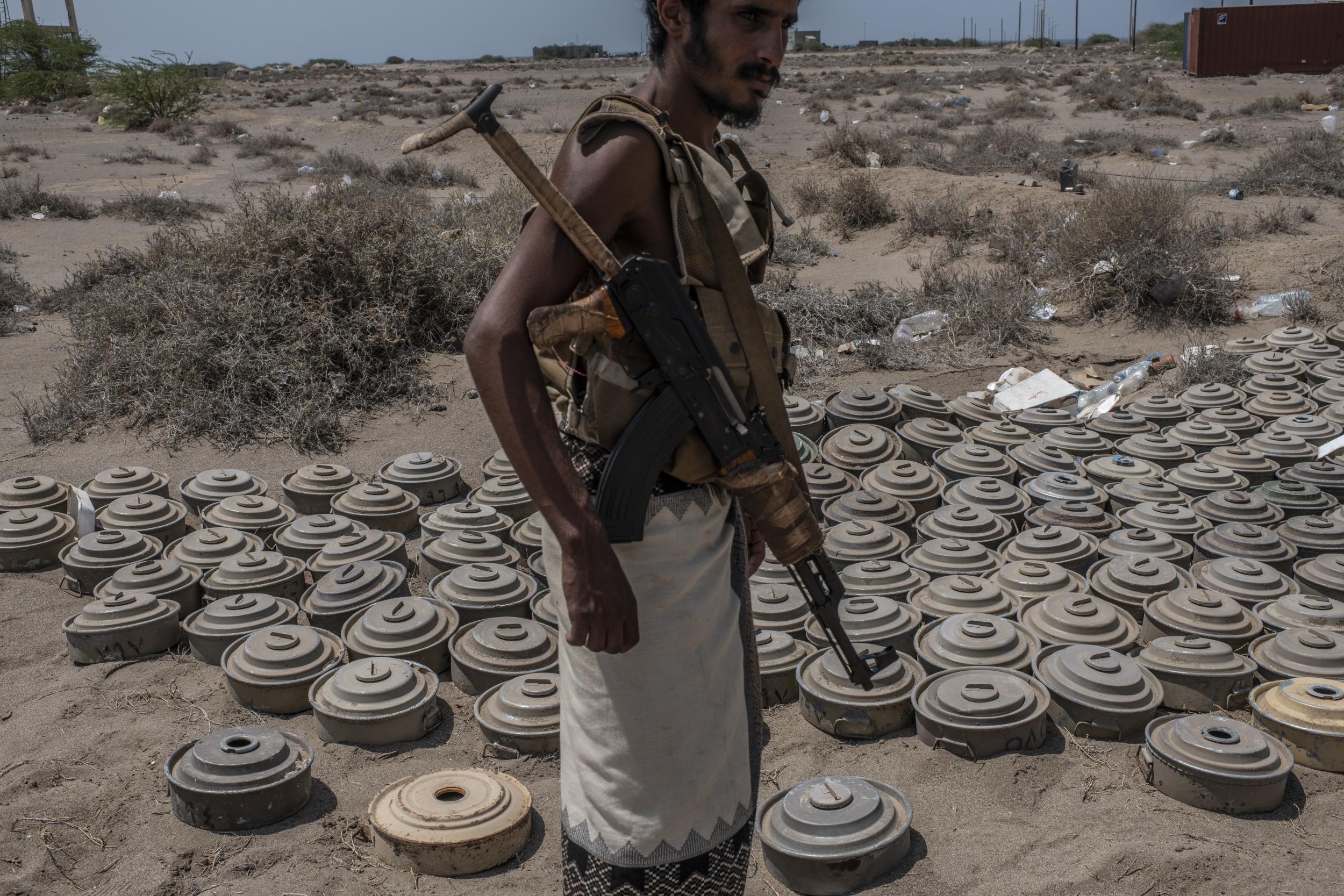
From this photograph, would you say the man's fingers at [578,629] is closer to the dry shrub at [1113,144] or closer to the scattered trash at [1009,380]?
the scattered trash at [1009,380]

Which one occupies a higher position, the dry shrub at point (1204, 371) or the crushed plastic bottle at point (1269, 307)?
the crushed plastic bottle at point (1269, 307)

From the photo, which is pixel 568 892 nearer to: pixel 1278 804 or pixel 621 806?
pixel 621 806

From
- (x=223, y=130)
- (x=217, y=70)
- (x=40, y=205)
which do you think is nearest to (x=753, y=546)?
(x=40, y=205)

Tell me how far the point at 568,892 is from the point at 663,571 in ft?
2.10

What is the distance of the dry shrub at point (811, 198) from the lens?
1296 centimetres

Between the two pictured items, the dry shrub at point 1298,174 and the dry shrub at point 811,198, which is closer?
the dry shrub at point 1298,174

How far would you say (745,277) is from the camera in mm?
1705

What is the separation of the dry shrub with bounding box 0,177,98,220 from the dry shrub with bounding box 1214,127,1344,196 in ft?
46.9

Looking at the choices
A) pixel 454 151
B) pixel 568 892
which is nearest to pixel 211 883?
pixel 568 892

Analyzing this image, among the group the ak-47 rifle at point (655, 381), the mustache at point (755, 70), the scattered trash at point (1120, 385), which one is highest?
the mustache at point (755, 70)

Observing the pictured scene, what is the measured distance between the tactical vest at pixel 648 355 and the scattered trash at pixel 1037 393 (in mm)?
5297

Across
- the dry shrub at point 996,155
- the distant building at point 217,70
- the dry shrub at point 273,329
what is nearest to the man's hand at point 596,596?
the dry shrub at point 273,329

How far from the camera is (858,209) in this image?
12.1 metres

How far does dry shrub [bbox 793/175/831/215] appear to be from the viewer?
12961mm
